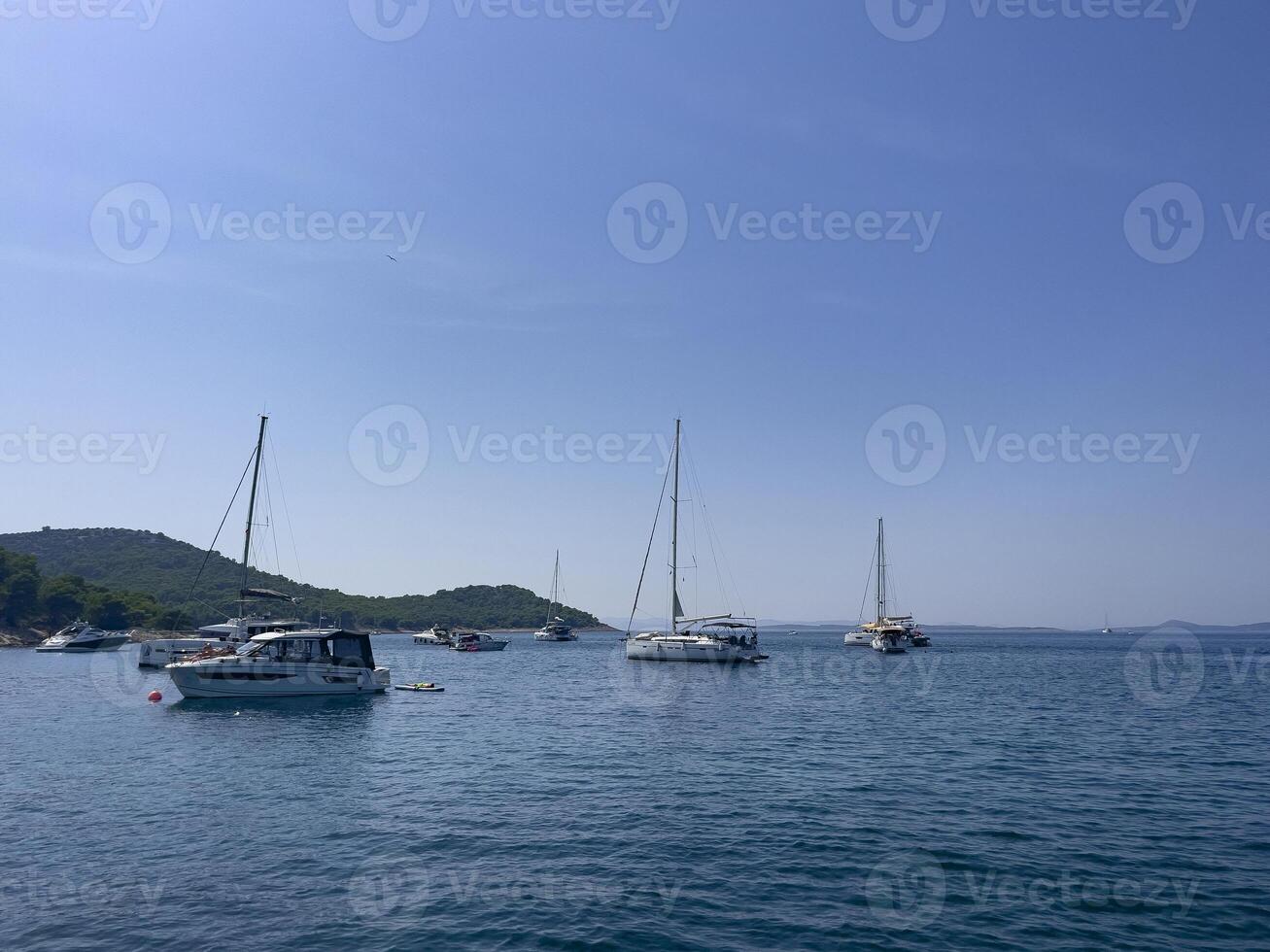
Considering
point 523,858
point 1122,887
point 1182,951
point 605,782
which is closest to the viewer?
point 1182,951

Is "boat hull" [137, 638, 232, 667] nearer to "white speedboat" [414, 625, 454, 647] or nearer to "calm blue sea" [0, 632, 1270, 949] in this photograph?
"calm blue sea" [0, 632, 1270, 949]

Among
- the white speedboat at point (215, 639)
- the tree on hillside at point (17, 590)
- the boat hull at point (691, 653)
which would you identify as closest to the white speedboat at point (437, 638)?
the tree on hillside at point (17, 590)

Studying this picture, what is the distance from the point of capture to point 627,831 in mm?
21688

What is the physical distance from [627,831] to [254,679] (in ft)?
122

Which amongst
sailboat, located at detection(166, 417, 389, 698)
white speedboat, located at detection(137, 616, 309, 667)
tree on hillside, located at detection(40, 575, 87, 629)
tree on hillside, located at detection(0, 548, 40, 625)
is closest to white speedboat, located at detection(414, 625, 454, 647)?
tree on hillside, located at detection(40, 575, 87, 629)

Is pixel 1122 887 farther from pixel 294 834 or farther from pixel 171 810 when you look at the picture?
pixel 171 810

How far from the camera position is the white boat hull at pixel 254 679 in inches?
1902

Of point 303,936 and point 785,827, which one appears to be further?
point 785,827

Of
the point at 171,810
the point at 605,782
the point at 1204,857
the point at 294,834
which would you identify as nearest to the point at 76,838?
the point at 171,810

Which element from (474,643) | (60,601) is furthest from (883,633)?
(60,601)

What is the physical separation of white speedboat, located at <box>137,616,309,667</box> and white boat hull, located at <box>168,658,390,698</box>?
6.35 metres

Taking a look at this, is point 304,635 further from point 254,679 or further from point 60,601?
point 60,601

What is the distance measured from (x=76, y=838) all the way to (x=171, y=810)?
3189mm

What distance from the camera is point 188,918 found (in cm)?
1527
